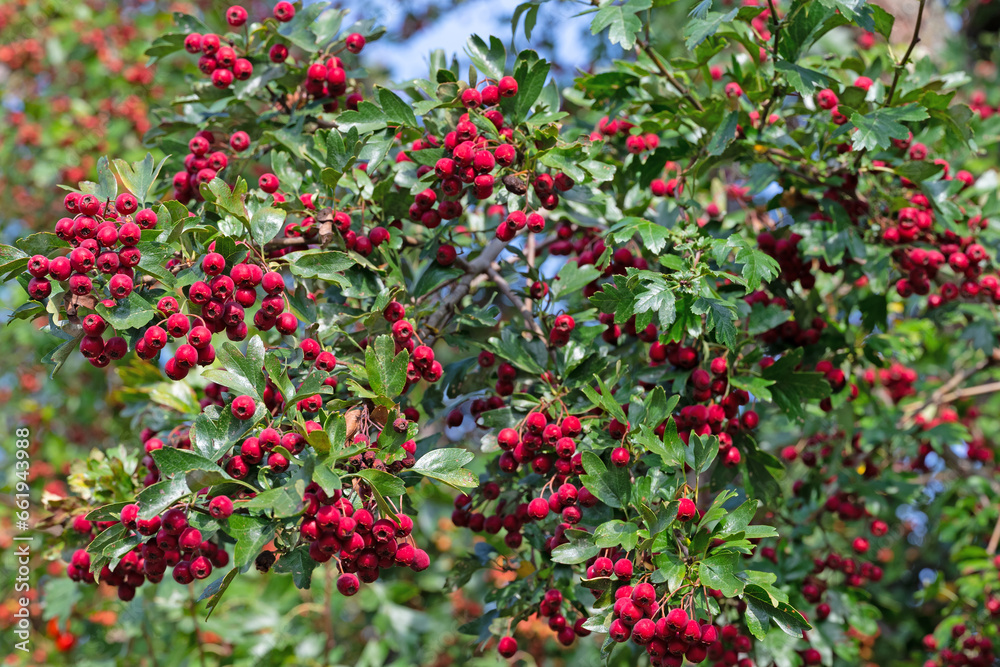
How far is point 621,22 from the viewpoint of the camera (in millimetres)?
2012

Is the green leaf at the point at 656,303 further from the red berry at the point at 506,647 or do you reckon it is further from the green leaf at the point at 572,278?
the red berry at the point at 506,647

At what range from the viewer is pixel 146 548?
1.73 meters

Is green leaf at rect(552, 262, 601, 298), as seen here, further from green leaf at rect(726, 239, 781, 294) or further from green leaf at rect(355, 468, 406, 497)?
green leaf at rect(355, 468, 406, 497)

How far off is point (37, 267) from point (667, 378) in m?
1.51

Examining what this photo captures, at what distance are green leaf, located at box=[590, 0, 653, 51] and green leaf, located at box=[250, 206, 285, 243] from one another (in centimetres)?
90

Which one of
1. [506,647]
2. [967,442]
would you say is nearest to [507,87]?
[506,647]

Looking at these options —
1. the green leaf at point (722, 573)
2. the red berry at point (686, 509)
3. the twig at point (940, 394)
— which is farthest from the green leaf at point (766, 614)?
the twig at point (940, 394)

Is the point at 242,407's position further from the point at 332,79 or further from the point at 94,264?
the point at 332,79

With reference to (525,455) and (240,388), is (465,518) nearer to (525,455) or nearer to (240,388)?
(525,455)

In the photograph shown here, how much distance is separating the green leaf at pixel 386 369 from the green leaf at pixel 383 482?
0.71ft

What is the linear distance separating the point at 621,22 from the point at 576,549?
1.33 meters

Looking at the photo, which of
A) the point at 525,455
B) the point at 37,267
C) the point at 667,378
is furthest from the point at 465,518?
the point at 37,267

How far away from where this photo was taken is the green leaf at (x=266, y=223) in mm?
1812

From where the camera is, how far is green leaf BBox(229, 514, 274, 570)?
4.94 ft
